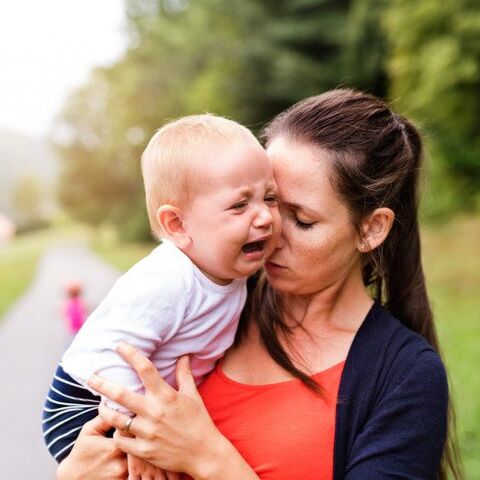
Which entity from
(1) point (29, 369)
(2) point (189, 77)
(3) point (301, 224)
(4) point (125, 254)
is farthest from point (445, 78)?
(2) point (189, 77)

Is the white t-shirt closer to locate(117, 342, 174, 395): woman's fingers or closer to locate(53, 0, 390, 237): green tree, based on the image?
locate(117, 342, 174, 395): woman's fingers

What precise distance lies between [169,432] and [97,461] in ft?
0.82

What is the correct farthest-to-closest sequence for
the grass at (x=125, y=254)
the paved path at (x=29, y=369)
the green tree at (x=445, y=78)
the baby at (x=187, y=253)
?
the grass at (x=125, y=254) → the green tree at (x=445, y=78) → the paved path at (x=29, y=369) → the baby at (x=187, y=253)

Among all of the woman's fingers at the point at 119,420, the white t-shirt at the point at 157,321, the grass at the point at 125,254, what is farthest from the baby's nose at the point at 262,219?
the grass at the point at 125,254

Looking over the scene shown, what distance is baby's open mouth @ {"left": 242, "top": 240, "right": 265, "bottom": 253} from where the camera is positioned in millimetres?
1816

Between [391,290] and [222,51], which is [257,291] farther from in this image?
[222,51]

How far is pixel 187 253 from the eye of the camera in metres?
1.84

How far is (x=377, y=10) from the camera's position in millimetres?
17281

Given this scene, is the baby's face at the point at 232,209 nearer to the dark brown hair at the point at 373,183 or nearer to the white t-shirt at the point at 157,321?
the white t-shirt at the point at 157,321

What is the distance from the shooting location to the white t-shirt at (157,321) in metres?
1.68

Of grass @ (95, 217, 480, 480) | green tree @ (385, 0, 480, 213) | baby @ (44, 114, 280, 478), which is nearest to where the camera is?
baby @ (44, 114, 280, 478)

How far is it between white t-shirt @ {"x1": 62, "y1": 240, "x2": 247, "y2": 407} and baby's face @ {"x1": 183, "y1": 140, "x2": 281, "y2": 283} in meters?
0.08

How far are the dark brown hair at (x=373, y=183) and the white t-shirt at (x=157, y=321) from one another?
0.64 ft

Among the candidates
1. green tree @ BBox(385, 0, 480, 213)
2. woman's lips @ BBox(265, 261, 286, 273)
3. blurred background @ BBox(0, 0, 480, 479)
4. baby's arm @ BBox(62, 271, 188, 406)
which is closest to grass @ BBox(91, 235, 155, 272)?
blurred background @ BBox(0, 0, 480, 479)
